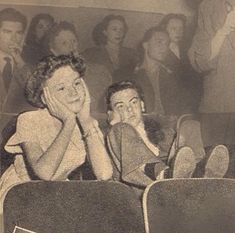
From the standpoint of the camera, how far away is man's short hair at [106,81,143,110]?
371 centimetres

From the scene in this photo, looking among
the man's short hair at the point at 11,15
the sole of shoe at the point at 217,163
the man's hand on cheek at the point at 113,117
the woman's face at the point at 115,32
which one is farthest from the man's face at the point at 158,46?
the man's short hair at the point at 11,15

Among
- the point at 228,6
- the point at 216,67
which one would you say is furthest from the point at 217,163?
the point at 228,6

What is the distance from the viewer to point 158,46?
3.81 m

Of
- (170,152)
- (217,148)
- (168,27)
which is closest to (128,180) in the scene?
(170,152)

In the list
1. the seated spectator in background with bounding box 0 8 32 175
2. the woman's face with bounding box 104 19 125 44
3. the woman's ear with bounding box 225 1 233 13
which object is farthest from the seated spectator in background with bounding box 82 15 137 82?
the woman's ear with bounding box 225 1 233 13

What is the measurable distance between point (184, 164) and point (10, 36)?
120 cm

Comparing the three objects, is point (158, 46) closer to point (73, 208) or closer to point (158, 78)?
point (158, 78)

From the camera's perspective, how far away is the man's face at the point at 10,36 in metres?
3.65

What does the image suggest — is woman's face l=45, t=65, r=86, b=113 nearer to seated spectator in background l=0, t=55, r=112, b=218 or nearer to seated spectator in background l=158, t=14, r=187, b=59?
seated spectator in background l=0, t=55, r=112, b=218

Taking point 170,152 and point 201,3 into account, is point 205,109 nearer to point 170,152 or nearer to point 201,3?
point 170,152

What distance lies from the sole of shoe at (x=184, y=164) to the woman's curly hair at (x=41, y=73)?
78 cm

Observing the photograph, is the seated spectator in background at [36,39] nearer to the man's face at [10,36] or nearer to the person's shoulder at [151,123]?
the man's face at [10,36]

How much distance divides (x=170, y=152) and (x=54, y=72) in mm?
788

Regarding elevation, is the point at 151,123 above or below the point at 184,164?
above
